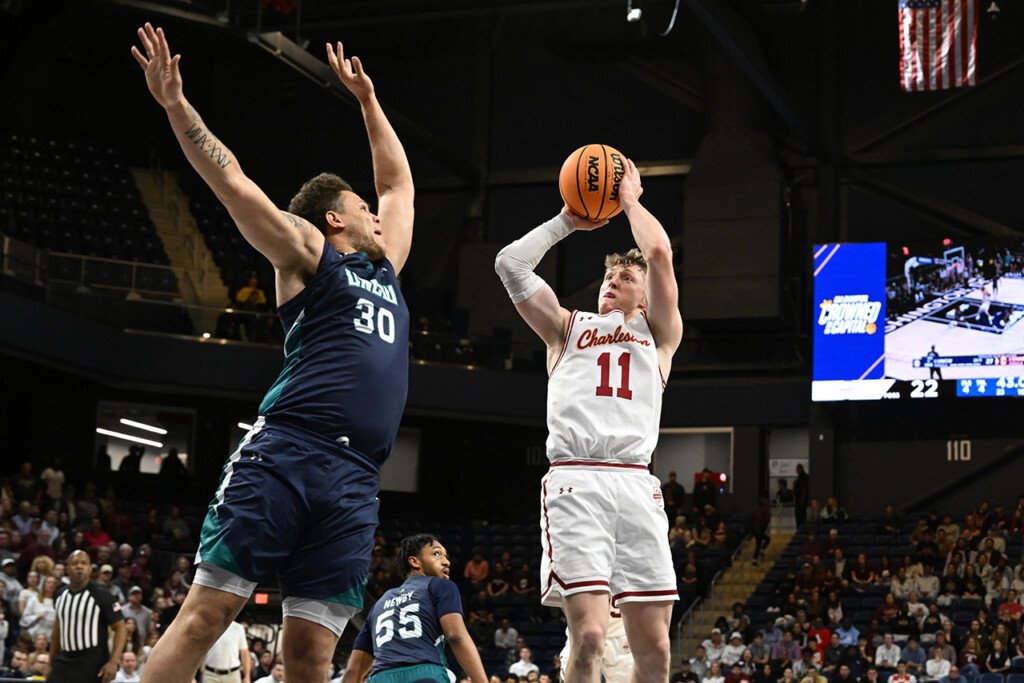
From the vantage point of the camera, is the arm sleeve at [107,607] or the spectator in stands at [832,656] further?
the spectator in stands at [832,656]

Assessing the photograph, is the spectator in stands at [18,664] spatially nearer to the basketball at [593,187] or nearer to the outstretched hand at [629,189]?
the basketball at [593,187]

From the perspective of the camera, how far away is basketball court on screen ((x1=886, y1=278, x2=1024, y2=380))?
24.6m

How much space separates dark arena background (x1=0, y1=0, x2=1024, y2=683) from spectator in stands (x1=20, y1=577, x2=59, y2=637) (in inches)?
Result: 131

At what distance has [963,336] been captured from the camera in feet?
82.1

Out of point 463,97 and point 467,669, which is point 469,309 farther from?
point 467,669

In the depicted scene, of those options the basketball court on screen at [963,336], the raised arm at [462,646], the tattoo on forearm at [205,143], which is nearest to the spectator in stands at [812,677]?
the basketball court on screen at [963,336]

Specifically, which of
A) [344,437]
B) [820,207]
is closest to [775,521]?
[820,207]

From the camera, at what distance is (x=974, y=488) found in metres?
28.0

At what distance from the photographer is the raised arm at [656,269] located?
22.1ft

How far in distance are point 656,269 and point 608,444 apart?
93 cm

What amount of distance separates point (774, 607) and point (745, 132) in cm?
1112

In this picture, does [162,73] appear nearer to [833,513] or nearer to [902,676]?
[902,676]

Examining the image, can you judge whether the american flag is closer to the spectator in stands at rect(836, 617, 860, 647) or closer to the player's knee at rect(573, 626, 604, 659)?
the spectator in stands at rect(836, 617, 860, 647)

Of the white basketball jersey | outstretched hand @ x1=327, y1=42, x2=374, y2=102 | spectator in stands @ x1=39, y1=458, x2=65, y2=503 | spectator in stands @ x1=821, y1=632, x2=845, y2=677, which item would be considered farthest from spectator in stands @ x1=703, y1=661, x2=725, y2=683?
outstretched hand @ x1=327, y1=42, x2=374, y2=102
